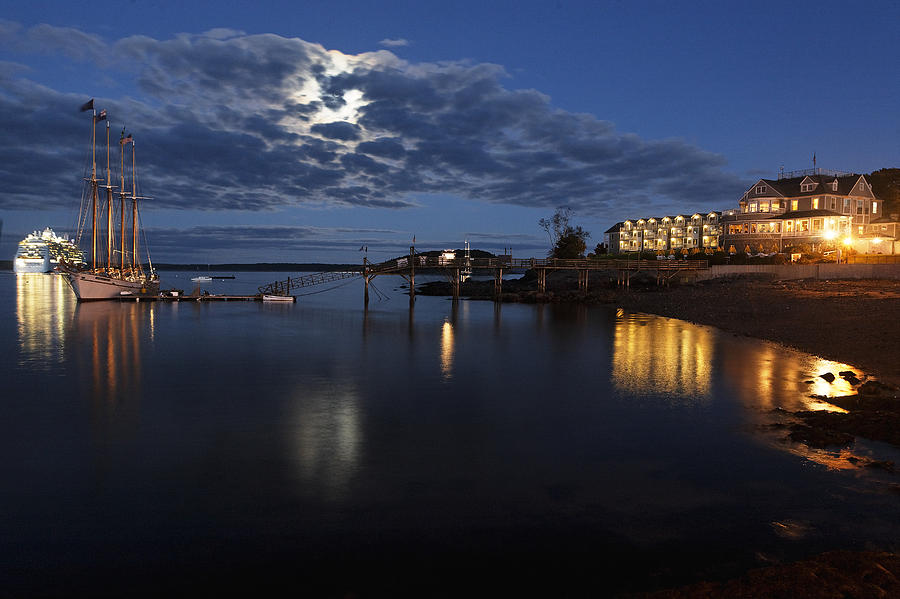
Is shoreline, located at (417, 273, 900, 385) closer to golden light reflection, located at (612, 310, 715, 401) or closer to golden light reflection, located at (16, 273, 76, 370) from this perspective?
golden light reflection, located at (612, 310, 715, 401)

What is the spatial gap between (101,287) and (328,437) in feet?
224

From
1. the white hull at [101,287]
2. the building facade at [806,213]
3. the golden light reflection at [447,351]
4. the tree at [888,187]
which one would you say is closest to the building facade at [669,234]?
the building facade at [806,213]

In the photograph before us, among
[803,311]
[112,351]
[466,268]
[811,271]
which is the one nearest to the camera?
[112,351]

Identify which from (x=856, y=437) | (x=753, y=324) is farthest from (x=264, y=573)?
(x=753, y=324)

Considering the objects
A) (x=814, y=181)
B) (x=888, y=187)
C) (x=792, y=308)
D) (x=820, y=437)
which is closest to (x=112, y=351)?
(x=820, y=437)

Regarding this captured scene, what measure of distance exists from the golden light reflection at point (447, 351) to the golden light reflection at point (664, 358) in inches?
269

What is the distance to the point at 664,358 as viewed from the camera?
26344 millimetres

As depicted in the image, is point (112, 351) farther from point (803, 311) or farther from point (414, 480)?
point (803, 311)

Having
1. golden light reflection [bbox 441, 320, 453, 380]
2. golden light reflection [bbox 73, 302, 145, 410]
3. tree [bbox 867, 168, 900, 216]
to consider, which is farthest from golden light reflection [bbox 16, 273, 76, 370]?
tree [bbox 867, 168, 900, 216]

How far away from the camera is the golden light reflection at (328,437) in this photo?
11164 millimetres

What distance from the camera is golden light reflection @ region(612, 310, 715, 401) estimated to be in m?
20.2

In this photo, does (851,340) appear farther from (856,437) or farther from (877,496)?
(877,496)

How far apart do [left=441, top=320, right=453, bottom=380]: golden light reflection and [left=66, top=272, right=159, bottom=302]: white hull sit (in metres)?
46.2

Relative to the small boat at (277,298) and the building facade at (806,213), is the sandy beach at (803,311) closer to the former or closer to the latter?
the building facade at (806,213)
